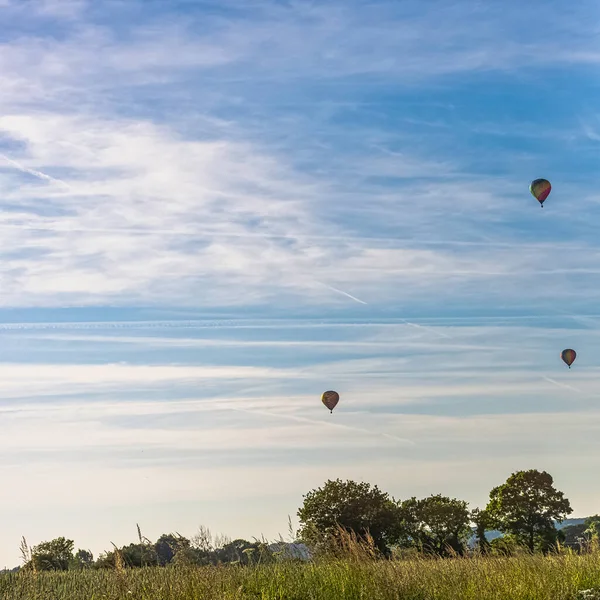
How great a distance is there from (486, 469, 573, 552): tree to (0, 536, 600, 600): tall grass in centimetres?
6123

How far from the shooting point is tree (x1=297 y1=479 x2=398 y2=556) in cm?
6881

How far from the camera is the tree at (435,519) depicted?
74.8m

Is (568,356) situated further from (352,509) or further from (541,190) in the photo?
(352,509)

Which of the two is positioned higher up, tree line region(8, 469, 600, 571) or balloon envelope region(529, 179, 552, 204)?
balloon envelope region(529, 179, 552, 204)

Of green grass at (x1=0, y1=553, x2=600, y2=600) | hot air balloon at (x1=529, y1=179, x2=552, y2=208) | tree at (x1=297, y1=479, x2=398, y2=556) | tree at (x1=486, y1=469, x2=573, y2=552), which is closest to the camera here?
green grass at (x1=0, y1=553, x2=600, y2=600)

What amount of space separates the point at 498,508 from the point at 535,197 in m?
40.7

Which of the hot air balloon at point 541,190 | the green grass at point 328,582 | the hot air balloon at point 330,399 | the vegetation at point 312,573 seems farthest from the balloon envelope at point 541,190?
the green grass at point 328,582

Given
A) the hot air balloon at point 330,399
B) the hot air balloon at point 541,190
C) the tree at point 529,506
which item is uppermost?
the hot air balloon at point 541,190

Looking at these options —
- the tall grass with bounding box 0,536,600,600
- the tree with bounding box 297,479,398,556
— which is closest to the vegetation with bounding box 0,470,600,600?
the tall grass with bounding box 0,536,600,600

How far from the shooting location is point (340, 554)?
59.2ft

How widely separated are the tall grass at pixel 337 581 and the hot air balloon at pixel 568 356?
→ 38.7m

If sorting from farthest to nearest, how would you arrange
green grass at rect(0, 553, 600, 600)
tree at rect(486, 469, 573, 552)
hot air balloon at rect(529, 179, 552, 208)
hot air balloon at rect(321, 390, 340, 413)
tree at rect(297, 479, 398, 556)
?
1. tree at rect(486, 469, 573, 552)
2. tree at rect(297, 479, 398, 556)
3. hot air balloon at rect(321, 390, 340, 413)
4. hot air balloon at rect(529, 179, 552, 208)
5. green grass at rect(0, 553, 600, 600)

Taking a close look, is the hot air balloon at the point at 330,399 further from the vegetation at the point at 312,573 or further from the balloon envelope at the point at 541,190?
the vegetation at the point at 312,573

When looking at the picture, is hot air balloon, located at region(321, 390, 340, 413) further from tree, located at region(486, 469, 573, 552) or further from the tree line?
tree, located at region(486, 469, 573, 552)
